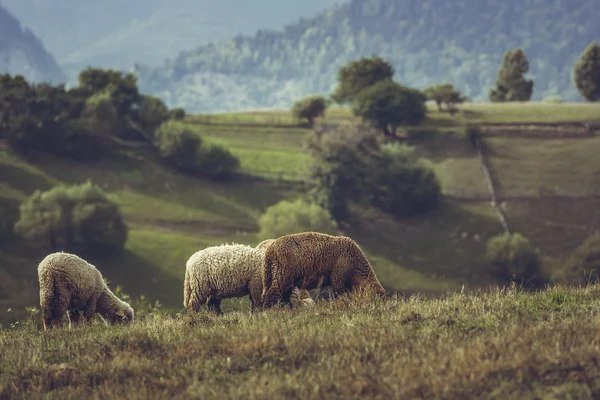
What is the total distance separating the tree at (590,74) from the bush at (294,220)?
308 ft

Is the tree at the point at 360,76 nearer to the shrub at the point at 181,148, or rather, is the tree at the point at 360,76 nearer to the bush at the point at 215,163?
the shrub at the point at 181,148

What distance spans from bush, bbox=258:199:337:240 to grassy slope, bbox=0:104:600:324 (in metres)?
3.31

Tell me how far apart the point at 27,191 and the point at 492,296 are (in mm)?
Result: 103808

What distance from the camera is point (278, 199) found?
121 metres

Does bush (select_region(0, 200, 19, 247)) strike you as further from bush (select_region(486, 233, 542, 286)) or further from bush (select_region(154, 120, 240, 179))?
bush (select_region(486, 233, 542, 286))

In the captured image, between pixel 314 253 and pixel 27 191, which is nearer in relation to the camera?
pixel 314 253

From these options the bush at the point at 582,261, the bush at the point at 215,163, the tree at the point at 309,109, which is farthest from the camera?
the tree at the point at 309,109

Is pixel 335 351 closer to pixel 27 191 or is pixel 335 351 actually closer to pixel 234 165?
pixel 27 191

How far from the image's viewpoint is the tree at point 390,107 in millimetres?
A: 144625

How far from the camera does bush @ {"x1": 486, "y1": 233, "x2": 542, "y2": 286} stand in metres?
98.6

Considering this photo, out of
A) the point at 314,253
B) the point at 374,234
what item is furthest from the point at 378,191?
the point at 314,253

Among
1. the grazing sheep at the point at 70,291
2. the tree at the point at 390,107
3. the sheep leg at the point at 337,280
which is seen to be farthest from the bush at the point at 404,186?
the sheep leg at the point at 337,280

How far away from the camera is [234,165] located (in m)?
129

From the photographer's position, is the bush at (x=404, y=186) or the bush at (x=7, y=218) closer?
the bush at (x=7, y=218)
